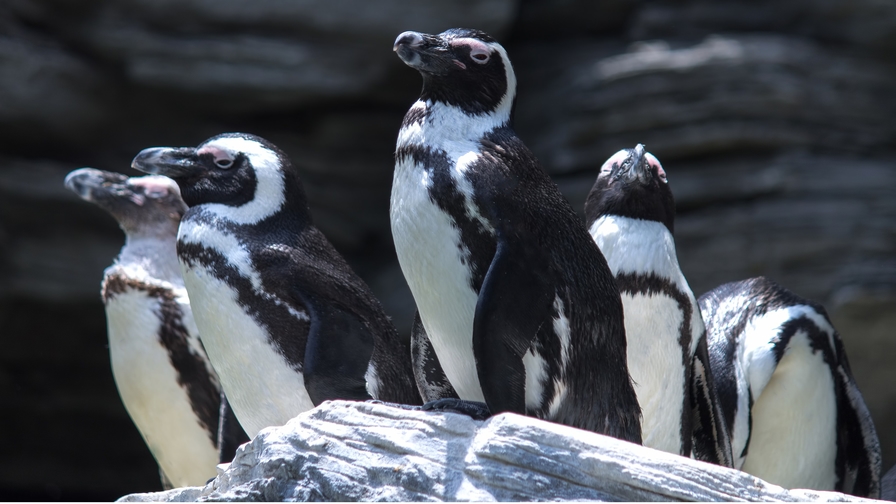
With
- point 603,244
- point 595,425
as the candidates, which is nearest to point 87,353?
point 603,244

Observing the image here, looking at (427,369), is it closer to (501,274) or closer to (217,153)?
Answer: (501,274)

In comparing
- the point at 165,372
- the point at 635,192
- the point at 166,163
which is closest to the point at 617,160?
the point at 635,192

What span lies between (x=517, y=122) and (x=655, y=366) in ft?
11.3

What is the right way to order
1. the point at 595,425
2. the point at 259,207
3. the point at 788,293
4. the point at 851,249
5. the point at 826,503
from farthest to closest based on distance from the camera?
the point at 851,249 < the point at 788,293 < the point at 259,207 < the point at 595,425 < the point at 826,503

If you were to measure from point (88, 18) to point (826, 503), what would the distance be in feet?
15.4

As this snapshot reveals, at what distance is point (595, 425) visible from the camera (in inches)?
78.9

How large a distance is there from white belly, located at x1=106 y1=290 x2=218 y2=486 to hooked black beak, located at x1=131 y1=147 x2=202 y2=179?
81 cm

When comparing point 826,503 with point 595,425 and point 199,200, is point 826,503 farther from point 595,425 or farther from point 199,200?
point 199,200

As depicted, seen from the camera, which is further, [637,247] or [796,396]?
[796,396]

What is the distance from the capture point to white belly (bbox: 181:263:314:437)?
8.00 feet

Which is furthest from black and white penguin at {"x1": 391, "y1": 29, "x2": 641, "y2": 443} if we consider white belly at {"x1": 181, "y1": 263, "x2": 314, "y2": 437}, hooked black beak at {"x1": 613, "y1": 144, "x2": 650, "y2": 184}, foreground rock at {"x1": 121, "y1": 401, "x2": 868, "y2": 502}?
hooked black beak at {"x1": 613, "y1": 144, "x2": 650, "y2": 184}

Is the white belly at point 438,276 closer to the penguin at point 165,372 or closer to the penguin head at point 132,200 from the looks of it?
the penguin at point 165,372

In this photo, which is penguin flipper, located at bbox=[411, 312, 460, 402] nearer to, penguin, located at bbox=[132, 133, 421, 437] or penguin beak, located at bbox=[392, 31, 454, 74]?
penguin, located at bbox=[132, 133, 421, 437]

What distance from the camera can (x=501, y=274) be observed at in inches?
73.5
